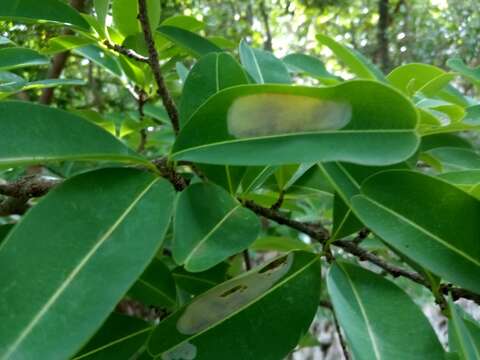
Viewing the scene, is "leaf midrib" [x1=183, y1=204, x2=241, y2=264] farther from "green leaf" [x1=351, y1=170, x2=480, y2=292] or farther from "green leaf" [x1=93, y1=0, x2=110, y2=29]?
"green leaf" [x1=93, y1=0, x2=110, y2=29]

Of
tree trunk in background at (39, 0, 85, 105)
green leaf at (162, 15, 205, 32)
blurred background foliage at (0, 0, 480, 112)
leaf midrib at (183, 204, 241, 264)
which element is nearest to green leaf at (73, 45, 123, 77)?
green leaf at (162, 15, 205, 32)

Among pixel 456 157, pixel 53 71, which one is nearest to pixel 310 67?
pixel 456 157

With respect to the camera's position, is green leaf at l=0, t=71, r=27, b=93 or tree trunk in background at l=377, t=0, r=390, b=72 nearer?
green leaf at l=0, t=71, r=27, b=93

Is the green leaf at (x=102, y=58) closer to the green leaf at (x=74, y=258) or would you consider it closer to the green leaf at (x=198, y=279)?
the green leaf at (x=198, y=279)

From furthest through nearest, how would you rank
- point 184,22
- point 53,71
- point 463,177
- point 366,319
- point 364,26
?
1. point 364,26
2. point 53,71
3. point 184,22
4. point 463,177
5. point 366,319

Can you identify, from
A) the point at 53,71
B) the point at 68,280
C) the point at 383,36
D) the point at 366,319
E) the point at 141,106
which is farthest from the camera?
the point at 383,36

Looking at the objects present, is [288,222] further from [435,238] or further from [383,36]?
[383,36]

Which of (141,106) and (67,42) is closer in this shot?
(67,42)
